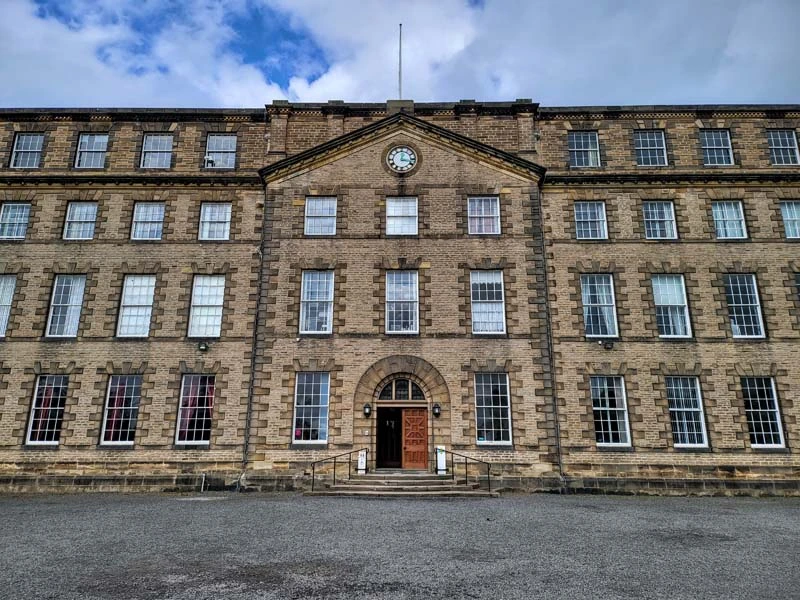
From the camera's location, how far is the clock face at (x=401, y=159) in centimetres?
2177

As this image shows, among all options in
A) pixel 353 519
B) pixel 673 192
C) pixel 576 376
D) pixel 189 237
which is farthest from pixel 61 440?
pixel 673 192

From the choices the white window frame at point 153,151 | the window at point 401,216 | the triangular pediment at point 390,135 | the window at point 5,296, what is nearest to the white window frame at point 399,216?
the window at point 401,216

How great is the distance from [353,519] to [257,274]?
11.2 m

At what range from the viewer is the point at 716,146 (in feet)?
71.9

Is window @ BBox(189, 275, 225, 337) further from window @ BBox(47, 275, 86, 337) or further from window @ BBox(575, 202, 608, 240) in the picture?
window @ BBox(575, 202, 608, 240)

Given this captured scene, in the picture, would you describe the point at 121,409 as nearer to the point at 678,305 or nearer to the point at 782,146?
the point at 678,305

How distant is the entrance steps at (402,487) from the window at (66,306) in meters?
11.5

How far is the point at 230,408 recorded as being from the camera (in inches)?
766

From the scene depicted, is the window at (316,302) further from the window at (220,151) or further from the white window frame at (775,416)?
the white window frame at (775,416)

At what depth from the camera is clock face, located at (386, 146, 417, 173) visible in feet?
71.4

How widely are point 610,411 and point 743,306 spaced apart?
22.1 ft

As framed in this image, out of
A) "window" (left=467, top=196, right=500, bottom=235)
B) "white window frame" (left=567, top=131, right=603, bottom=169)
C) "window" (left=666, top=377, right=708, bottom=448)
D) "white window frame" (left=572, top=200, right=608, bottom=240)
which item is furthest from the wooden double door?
"white window frame" (left=567, top=131, right=603, bottom=169)

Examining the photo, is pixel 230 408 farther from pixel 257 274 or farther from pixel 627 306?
pixel 627 306

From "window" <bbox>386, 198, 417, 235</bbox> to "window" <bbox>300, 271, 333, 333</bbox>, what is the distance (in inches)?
122
